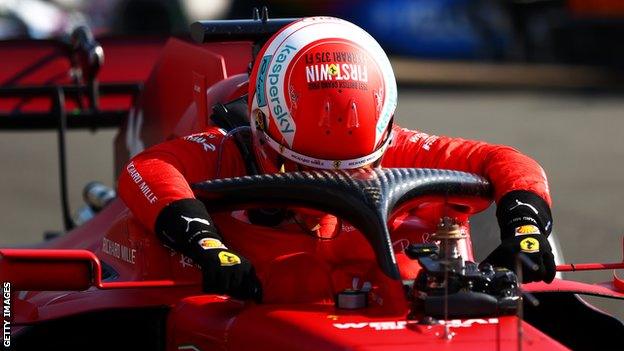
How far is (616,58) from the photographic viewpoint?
19.8 m

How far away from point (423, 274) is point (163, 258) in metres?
1.08

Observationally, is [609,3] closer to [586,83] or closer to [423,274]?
[586,83]

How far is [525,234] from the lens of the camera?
437cm

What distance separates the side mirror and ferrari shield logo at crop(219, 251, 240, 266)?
34 cm

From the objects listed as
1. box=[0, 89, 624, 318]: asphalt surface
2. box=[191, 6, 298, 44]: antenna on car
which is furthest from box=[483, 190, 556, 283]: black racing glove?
box=[191, 6, 298, 44]: antenna on car

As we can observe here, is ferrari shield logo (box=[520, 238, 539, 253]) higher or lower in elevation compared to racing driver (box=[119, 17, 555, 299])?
lower

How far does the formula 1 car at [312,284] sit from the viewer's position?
3.84 metres

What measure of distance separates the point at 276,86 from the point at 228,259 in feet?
2.52

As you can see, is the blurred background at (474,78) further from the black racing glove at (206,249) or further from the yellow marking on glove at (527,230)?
the black racing glove at (206,249)

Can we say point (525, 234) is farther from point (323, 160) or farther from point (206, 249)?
point (206, 249)

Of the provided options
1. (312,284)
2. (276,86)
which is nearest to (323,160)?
(276,86)

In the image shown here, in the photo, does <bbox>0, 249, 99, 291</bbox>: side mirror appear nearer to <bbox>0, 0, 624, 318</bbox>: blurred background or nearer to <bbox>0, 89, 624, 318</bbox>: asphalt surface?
<bbox>0, 89, 624, 318</bbox>: asphalt surface

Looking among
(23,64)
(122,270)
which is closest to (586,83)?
(23,64)

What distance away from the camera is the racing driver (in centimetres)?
436
